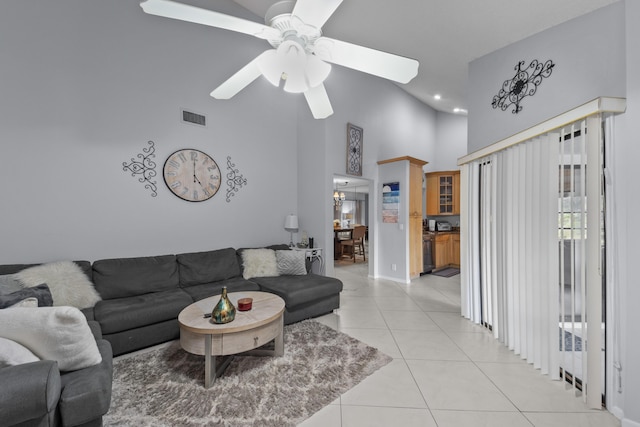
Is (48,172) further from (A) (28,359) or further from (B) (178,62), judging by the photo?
(A) (28,359)

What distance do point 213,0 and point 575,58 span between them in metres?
4.32

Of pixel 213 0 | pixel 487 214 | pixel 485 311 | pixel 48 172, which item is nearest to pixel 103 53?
pixel 48 172

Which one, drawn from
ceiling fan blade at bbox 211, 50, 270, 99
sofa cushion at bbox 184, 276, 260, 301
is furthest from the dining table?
ceiling fan blade at bbox 211, 50, 270, 99

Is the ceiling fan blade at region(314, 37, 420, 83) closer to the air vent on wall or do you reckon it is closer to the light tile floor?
the light tile floor

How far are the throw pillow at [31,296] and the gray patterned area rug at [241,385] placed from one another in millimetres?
747

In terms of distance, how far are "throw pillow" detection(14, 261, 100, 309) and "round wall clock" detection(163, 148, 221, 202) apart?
130 centimetres

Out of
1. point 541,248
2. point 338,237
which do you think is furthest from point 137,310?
point 338,237

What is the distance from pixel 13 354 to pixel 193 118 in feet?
9.94

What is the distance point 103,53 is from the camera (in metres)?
2.97

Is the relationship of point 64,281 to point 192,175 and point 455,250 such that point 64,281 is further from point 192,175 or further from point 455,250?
point 455,250

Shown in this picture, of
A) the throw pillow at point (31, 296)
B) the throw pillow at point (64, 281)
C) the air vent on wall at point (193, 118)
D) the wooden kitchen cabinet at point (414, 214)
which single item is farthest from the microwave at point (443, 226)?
the throw pillow at point (31, 296)

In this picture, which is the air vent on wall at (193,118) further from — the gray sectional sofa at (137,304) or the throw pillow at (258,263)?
the throw pillow at (258,263)

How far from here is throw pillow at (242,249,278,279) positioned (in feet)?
12.0

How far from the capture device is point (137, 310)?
97.2 inches
